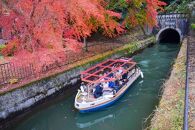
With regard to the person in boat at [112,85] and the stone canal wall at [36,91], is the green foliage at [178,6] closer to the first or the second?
the stone canal wall at [36,91]

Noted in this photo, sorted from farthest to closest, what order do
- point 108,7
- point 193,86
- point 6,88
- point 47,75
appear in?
1. point 108,7
2. point 47,75
3. point 6,88
4. point 193,86

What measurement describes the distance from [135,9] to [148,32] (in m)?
7.97

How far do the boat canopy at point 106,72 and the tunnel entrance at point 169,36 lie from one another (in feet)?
51.7

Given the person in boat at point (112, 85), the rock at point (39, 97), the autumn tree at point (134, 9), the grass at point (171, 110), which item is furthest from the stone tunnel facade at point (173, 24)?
the rock at point (39, 97)

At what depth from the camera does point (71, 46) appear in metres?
16.0

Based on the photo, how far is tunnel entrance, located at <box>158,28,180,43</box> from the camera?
34.1 metres

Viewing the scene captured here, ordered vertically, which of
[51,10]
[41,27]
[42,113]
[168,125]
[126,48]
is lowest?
[42,113]

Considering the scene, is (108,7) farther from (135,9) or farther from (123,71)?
(123,71)

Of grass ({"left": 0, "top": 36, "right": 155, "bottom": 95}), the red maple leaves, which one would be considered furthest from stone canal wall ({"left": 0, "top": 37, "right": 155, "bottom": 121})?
the red maple leaves

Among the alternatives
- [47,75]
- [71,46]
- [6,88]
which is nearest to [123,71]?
[71,46]

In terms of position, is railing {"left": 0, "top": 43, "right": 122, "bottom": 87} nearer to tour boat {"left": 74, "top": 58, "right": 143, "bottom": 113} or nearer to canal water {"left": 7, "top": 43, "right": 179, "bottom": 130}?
canal water {"left": 7, "top": 43, "right": 179, "bottom": 130}

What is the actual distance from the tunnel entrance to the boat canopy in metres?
15.8

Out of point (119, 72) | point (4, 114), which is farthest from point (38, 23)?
point (119, 72)

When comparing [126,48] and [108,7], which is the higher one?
[108,7]
